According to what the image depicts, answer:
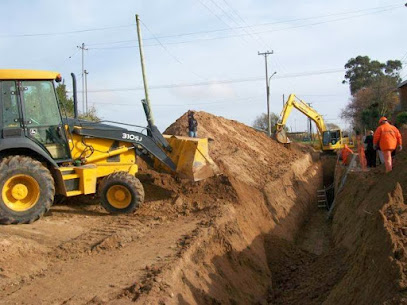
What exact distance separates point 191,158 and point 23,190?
4038 mm

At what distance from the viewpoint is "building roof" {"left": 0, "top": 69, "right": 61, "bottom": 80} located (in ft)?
28.1

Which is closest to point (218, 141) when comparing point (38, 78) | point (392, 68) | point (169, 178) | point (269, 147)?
point (269, 147)

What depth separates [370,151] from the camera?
15141mm

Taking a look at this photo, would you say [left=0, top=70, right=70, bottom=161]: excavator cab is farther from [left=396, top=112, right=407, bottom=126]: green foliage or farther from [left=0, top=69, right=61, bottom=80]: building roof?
[left=396, top=112, right=407, bottom=126]: green foliage

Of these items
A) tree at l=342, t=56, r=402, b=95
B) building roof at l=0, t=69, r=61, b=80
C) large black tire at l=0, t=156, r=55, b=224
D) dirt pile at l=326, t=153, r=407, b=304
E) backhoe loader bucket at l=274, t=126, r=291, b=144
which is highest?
tree at l=342, t=56, r=402, b=95

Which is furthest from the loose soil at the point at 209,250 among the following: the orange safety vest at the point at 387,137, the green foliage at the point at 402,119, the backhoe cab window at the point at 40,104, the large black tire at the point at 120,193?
the green foliage at the point at 402,119

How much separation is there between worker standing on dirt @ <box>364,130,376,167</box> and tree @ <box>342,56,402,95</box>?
5347 centimetres

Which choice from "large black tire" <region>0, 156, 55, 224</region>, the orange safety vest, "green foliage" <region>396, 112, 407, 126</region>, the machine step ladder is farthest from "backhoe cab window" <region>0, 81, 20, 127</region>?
"green foliage" <region>396, 112, 407, 126</region>

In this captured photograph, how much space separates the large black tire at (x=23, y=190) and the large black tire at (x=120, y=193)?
52.6 inches

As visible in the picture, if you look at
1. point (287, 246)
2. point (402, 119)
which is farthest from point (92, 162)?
point (402, 119)

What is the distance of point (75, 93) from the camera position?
31.2 feet

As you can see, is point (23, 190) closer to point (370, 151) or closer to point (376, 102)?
point (370, 151)

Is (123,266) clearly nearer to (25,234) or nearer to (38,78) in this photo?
(25,234)

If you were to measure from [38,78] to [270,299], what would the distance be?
6.33 metres
